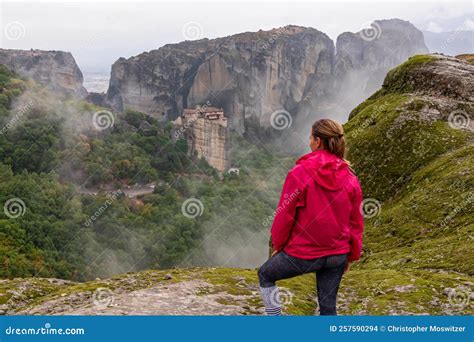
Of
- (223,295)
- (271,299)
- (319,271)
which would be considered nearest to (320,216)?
(319,271)

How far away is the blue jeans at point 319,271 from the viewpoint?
9.05 m

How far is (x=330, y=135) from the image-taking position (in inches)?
356

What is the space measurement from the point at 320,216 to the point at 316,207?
180 mm

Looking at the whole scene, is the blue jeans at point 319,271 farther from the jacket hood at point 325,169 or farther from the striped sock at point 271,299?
the jacket hood at point 325,169

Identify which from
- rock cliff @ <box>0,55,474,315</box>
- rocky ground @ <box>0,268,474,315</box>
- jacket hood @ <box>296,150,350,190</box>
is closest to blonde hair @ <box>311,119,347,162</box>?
jacket hood @ <box>296,150,350,190</box>

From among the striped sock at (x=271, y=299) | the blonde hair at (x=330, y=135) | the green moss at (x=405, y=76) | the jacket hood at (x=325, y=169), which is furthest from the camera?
the green moss at (x=405, y=76)

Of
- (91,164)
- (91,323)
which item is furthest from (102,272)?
(91,323)

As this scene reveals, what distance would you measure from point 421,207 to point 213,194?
466 feet

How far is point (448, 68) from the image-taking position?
44.5 metres

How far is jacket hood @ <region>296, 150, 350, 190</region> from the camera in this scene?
8758 mm

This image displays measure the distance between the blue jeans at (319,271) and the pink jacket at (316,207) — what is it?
0.14 meters

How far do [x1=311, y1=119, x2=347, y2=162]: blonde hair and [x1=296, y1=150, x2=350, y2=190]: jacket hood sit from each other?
0.13 meters

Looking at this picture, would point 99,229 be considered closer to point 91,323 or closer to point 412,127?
point 412,127

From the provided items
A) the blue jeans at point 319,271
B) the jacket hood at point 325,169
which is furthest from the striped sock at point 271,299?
the jacket hood at point 325,169
